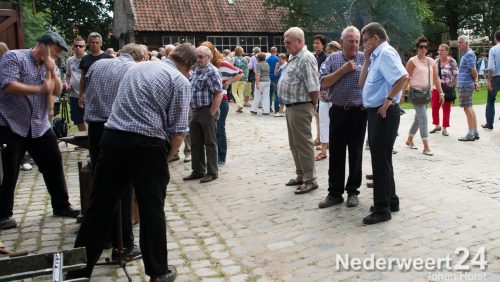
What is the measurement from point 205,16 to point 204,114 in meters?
26.8

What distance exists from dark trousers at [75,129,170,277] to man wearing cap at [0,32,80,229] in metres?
1.91

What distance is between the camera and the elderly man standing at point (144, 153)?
4.05 m

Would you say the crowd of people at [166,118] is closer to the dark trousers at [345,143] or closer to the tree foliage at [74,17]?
the dark trousers at [345,143]

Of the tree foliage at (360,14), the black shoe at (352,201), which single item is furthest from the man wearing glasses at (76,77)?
the tree foliage at (360,14)

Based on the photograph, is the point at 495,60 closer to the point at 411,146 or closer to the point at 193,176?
the point at 411,146

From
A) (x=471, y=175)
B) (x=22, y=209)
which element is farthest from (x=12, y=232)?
(x=471, y=175)

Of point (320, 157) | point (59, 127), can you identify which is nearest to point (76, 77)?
point (59, 127)

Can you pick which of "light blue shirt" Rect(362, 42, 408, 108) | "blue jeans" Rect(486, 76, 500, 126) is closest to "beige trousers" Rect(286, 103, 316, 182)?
"light blue shirt" Rect(362, 42, 408, 108)

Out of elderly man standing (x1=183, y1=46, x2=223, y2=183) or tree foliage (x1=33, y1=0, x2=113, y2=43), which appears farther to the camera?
tree foliage (x1=33, y1=0, x2=113, y2=43)

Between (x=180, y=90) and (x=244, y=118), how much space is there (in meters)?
11.0

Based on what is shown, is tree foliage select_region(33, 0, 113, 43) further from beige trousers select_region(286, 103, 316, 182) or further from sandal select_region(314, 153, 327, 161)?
beige trousers select_region(286, 103, 316, 182)

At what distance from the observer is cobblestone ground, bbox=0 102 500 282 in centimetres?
462

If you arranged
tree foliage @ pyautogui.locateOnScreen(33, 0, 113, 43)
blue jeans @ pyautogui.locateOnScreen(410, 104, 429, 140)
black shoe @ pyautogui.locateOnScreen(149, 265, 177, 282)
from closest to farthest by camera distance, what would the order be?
black shoe @ pyautogui.locateOnScreen(149, 265, 177, 282)
blue jeans @ pyautogui.locateOnScreen(410, 104, 429, 140)
tree foliage @ pyautogui.locateOnScreen(33, 0, 113, 43)

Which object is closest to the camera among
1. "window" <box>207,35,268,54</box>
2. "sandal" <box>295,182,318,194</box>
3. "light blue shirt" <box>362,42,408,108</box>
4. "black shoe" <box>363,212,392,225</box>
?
"light blue shirt" <box>362,42,408,108</box>
